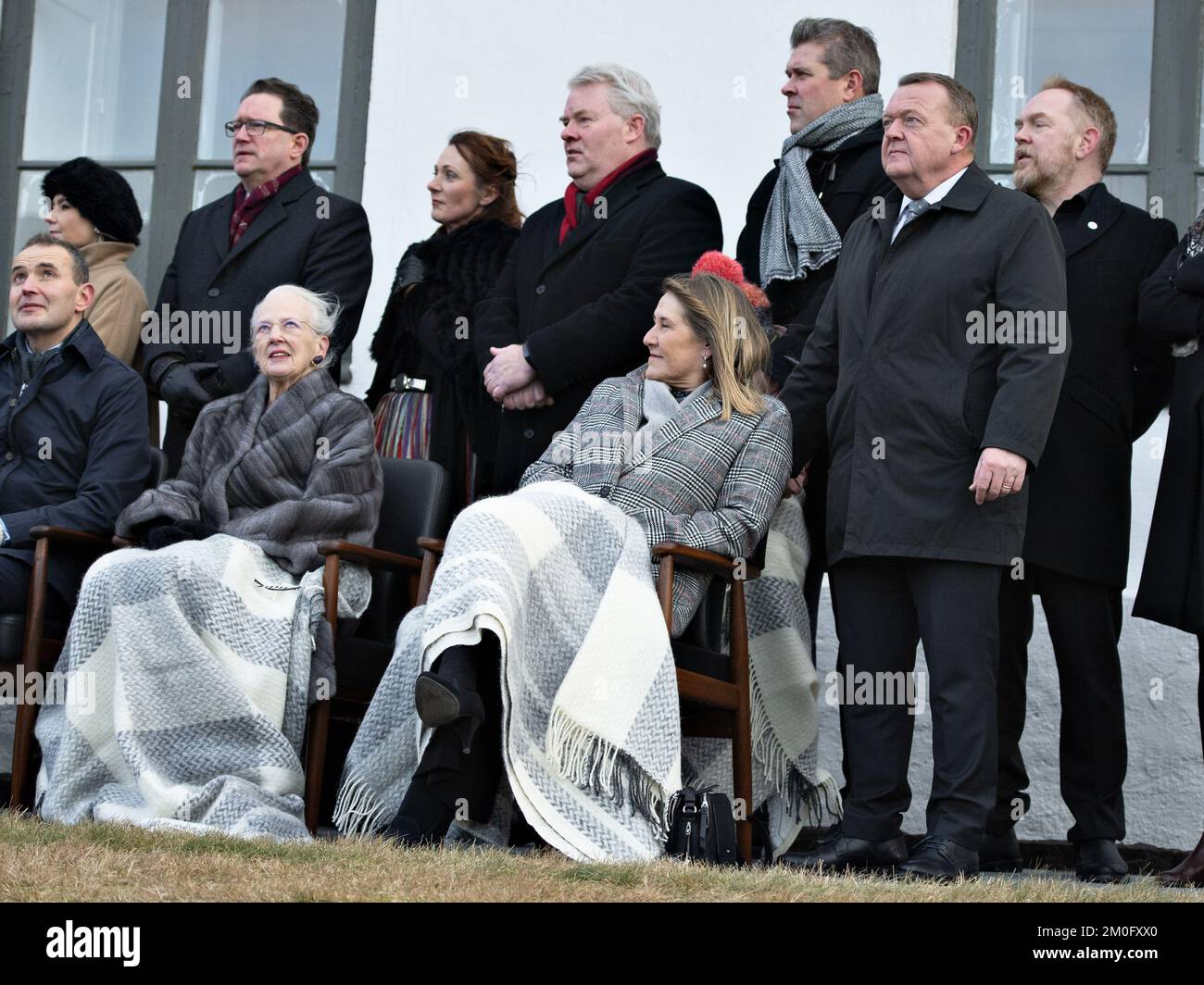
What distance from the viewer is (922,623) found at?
4.48 meters

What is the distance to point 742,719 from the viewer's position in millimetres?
4836

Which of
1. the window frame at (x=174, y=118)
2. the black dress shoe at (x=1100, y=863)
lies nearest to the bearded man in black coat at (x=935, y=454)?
the black dress shoe at (x=1100, y=863)

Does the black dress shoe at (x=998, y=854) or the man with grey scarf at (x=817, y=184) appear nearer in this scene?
the black dress shoe at (x=998, y=854)

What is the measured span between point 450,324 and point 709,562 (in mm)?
1505

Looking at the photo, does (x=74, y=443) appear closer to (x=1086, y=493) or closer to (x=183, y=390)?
(x=183, y=390)

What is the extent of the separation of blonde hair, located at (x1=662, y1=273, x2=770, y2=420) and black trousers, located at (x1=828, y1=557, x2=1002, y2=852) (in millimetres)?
632

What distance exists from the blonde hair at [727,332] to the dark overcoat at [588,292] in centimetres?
27

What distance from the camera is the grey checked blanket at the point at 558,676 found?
4270 mm

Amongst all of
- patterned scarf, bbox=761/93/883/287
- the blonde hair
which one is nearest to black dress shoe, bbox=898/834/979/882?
the blonde hair

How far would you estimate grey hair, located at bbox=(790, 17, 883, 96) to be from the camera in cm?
545

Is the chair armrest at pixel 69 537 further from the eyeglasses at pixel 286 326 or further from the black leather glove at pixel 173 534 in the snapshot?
the eyeglasses at pixel 286 326

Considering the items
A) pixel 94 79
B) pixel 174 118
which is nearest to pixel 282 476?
pixel 174 118
